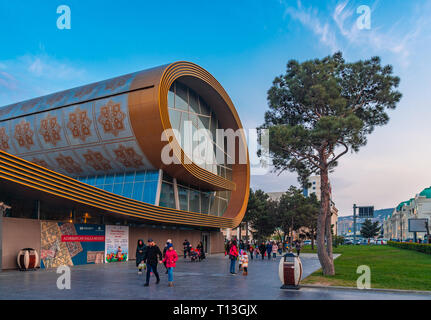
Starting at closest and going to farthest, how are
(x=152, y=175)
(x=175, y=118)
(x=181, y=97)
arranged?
(x=152, y=175)
(x=175, y=118)
(x=181, y=97)

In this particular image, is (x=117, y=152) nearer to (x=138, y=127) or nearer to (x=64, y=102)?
(x=138, y=127)

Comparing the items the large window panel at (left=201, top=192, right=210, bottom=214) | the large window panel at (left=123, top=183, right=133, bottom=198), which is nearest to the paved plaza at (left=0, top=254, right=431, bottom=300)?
the large window panel at (left=123, top=183, right=133, bottom=198)

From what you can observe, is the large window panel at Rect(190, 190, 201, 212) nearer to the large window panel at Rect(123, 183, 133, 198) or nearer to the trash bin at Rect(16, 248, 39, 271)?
the large window panel at Rect(123, 183, 133, 198)

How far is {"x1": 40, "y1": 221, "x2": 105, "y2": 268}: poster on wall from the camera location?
20.9m

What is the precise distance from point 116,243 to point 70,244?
4.55 metres

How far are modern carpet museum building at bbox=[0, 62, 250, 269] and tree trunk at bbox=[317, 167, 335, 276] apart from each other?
11739 millimetres

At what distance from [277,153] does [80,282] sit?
413 inches

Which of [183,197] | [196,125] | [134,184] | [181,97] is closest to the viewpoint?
[134,184]

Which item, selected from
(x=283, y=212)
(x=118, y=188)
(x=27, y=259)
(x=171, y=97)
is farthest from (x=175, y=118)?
(x=283, y=212)

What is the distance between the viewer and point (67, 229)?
2236 centimetres

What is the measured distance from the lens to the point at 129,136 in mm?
29922

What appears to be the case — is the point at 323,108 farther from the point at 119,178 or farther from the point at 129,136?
the point at 119,178
